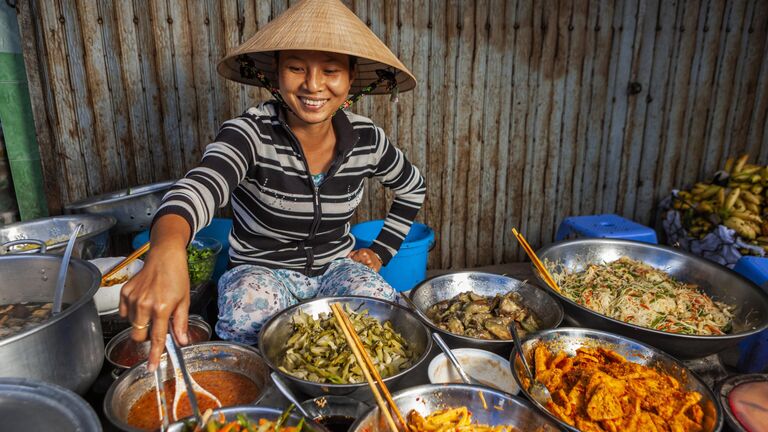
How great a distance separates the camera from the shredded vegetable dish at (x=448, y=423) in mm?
1407

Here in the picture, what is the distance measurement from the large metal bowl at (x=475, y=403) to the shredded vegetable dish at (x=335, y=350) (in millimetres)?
221

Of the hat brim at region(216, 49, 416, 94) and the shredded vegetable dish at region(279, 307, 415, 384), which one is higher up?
the hat brim at region(216, 49, 416, 94)

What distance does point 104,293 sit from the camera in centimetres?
220

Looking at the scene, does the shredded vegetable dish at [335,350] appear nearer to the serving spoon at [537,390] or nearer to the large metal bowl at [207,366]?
the large metal bowl at [207,366]

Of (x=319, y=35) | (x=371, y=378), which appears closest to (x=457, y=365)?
(x=371, y=378)

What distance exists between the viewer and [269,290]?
87.4 inches

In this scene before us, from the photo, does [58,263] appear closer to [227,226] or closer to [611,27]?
[227,226]

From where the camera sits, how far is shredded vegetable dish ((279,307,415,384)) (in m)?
1.71

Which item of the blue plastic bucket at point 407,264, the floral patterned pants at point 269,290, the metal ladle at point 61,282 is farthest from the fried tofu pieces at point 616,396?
the blue plastic bucket at point 407,264

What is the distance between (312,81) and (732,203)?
4862 mm

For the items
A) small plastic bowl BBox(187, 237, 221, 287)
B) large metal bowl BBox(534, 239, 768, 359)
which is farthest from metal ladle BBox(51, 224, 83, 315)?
large metal bowl BBox(534, 239, 768, 359)

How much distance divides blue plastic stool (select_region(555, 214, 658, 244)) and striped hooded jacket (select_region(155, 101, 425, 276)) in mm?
2102

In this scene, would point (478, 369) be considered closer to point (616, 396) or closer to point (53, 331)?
point (616, 396)

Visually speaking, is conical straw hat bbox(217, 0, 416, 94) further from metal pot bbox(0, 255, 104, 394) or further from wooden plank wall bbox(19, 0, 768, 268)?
wooden plank wall bbox(19, 0, 768, 268)
